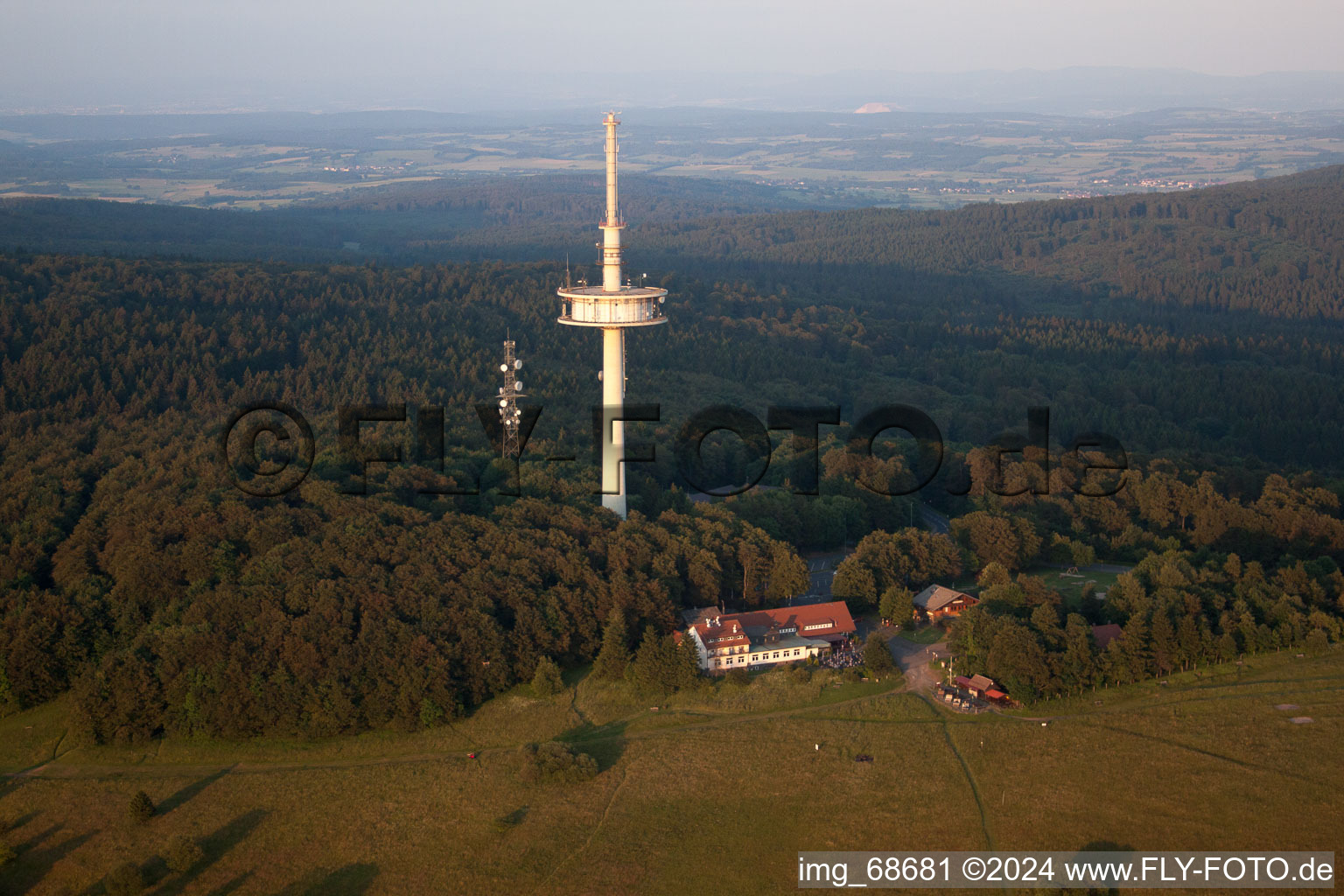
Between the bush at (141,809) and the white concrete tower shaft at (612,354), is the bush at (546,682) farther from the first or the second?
the white concrete tower shaft at (612,354)

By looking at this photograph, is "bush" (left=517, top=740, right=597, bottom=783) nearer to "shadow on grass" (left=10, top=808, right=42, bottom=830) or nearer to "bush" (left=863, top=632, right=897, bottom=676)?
"bush" (left=863, top=632, right=897, bottom=676)

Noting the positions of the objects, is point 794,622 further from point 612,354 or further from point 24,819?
point 24,819

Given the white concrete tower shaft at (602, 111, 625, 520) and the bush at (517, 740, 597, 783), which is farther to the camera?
the white concrete tower shaft at (602, 111, 625, 520)

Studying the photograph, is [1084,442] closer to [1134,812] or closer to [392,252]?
[1134,812]

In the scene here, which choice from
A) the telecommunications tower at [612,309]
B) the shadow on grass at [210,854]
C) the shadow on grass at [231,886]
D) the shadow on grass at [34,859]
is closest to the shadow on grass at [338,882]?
the shadow on grass at [231,886]

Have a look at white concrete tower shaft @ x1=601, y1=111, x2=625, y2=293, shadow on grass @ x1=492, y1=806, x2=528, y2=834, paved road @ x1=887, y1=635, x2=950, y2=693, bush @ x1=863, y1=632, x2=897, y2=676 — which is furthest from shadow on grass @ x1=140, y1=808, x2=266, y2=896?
white concrete tower shaft @ x1=601, y1=111, x2=625, y2=293

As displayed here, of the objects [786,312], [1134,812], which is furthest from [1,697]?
[786,312]

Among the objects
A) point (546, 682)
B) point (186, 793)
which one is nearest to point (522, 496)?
point (546, 682)
